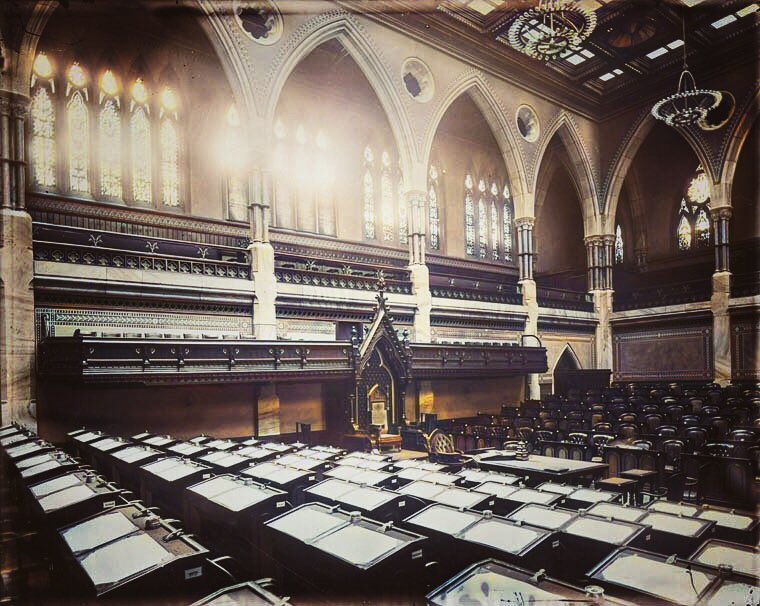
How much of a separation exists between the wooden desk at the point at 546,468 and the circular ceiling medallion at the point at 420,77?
45.1 ft

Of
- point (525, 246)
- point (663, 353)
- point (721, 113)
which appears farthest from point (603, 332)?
point (721, 113)

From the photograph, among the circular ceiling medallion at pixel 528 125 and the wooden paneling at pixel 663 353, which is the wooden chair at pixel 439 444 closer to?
the wooden paneling at pixel 663 353

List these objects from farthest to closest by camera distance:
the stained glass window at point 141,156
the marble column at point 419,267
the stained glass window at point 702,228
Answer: the stained glass window at point 702,228 → the marble column at point 419,267 → the stained glass window at point 141,156

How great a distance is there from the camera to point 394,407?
14133 millimetres

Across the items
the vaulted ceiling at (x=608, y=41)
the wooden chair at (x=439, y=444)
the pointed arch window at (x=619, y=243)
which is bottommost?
the wooden chair at (x=439, y=444)

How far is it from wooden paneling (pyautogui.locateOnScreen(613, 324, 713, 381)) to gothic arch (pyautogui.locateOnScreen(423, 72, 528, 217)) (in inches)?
282

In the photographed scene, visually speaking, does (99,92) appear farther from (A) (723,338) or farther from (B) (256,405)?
(A) (723,338)

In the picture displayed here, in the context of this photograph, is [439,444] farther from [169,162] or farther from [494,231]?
[494,231]

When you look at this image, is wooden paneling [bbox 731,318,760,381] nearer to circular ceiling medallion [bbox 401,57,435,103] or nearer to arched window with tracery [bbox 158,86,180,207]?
circular ceiling medallion [bbox 401,57,435,103]

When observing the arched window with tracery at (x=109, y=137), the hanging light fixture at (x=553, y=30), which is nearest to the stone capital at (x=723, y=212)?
the hanging light fixture at (x=553, y=30)

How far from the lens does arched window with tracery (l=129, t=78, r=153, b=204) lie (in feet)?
52.6

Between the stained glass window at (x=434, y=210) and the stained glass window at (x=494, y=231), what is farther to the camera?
the stained glass window at (x=494, y=231)

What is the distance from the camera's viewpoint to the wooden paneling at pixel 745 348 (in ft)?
64.0

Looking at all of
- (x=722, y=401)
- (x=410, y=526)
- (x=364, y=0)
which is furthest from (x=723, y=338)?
(x=410, y=526)
